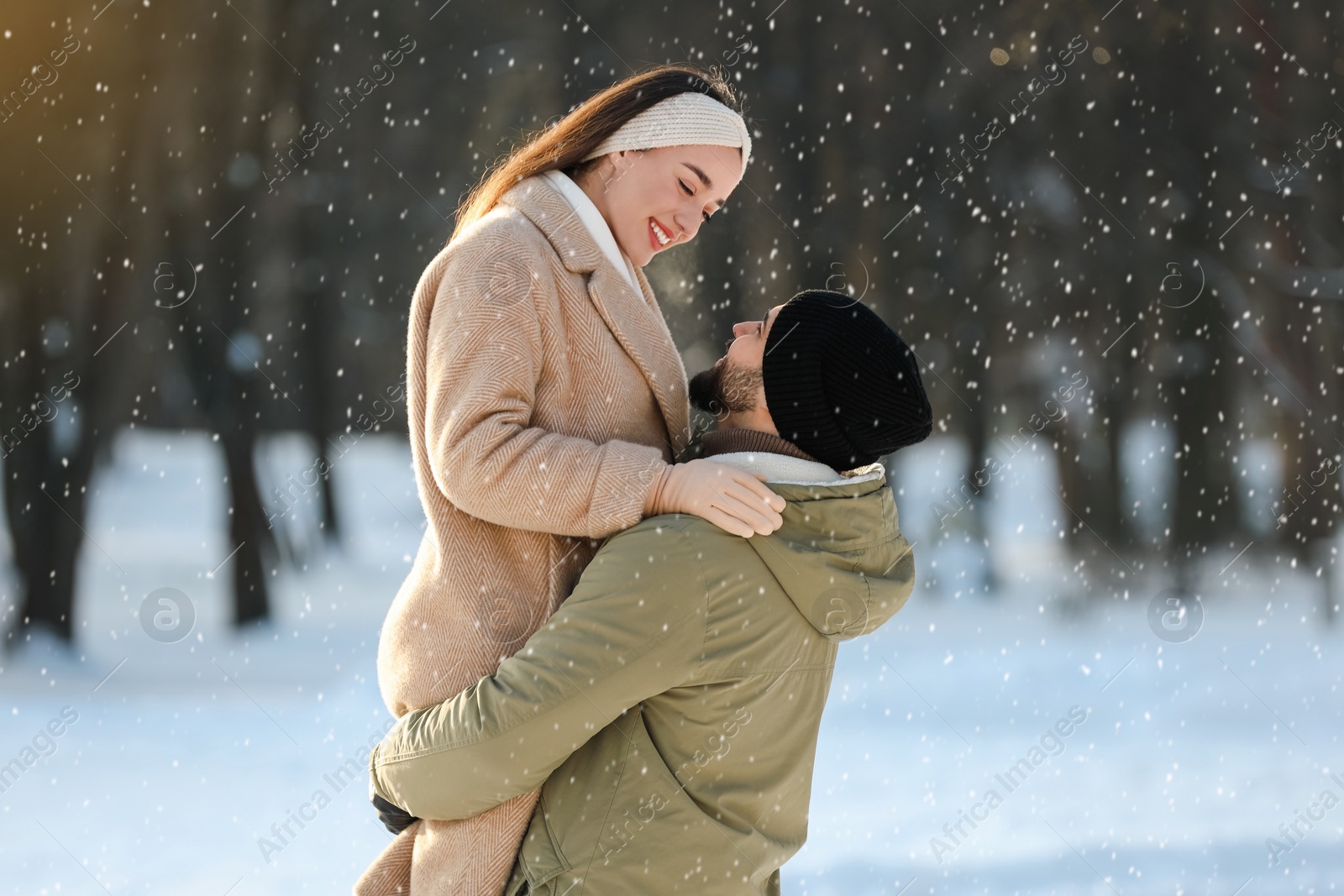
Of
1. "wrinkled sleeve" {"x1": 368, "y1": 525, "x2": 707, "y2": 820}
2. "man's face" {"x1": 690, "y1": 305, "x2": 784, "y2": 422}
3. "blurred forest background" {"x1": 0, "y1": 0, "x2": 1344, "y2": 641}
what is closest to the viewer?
"wrinkled sleeve" {"x1": 368, "y1": 525, "x2": 707, "y2": 820}

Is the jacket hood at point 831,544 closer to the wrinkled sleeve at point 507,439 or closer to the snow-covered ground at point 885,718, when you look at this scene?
the wrinkled sleeve at point 507,439

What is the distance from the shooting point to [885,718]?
5.24m

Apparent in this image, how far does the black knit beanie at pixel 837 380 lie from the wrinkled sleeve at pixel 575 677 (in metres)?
0.24

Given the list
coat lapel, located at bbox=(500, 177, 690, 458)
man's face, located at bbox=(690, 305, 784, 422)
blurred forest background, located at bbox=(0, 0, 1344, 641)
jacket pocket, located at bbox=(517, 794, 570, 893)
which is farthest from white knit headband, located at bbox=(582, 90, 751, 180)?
blurred forest background, located at bbox=(0, 0, 1344, 641)

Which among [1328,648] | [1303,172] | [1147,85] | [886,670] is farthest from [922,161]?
[1328,648]

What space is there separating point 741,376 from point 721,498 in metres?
Answer: 0.25

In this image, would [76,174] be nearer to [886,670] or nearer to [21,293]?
[21,293]

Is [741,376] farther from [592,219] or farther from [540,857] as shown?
[540,857]

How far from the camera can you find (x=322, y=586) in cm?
581

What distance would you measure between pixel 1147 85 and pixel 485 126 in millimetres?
3206

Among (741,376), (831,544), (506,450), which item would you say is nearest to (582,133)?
(741,376)

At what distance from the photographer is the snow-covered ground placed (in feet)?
12.6

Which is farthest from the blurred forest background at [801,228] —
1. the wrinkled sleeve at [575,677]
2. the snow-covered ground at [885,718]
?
the wrinkled sleeve at [575,677]

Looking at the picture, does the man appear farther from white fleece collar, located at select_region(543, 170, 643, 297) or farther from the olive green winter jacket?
white fleece collar, located at select_region(543, 170, 643, 297)
